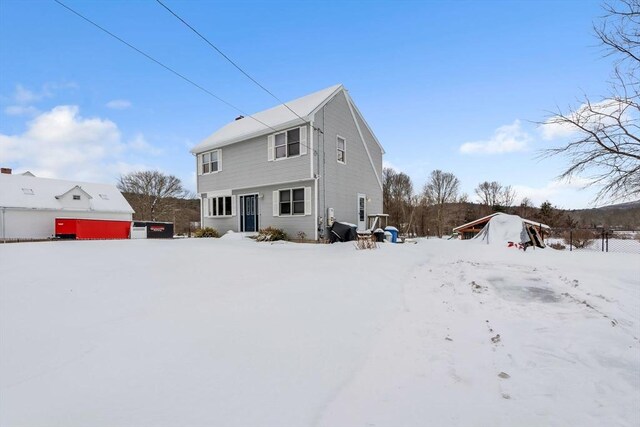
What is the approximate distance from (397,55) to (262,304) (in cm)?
1125

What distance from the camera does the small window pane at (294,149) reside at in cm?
1276

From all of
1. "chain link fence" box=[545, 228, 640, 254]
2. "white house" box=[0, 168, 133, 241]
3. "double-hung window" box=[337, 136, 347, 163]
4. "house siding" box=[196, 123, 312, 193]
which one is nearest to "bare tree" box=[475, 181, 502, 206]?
"chain link fence" box=[545, 228, 640, 254]

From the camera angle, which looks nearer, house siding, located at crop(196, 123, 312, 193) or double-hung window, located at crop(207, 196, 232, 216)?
house siding, located at crop(196, 123, 312, 193)

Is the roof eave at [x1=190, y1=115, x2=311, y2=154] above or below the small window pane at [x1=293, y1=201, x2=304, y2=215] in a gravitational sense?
above

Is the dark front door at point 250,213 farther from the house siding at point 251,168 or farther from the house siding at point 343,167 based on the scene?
the house siding at point 343,167

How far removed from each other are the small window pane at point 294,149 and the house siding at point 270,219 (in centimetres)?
71

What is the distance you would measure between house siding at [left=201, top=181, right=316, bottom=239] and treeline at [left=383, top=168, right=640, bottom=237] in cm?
1813

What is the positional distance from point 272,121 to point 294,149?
7.48 feet

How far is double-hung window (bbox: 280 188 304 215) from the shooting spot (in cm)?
1301

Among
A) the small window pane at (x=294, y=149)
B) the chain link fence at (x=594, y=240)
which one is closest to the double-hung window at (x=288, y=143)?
the small window pane at (x=294, y=149)

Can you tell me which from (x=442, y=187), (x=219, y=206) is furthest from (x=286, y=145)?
(x=442, y=187)

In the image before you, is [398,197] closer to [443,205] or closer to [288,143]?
[443,205]

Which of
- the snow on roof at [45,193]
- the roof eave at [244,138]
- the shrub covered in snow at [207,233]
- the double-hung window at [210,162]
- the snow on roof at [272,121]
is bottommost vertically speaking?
the shrub covered in snow at [207,233]

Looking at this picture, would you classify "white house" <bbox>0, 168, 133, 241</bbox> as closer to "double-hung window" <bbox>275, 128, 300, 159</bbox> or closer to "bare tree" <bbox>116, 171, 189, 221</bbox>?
"bare tree" <bbox>116, 171, 189, 221</bbox>
